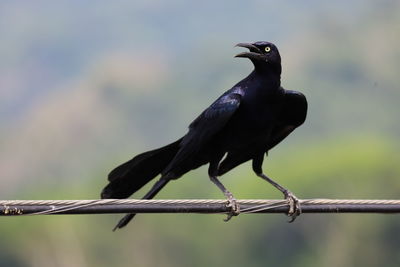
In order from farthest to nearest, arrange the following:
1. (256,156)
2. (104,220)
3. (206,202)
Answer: (104,220) < (256,156) < (206,202)

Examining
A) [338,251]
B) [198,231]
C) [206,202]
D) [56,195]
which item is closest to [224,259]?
[198,231]

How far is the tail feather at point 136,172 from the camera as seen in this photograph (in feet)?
16.8

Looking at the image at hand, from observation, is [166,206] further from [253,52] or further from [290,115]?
[290,115]

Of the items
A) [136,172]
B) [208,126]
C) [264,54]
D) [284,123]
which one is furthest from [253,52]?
[136,172]

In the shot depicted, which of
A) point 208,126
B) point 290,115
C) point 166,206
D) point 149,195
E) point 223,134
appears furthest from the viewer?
point 290,115

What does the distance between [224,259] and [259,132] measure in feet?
22.3

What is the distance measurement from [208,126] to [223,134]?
0.19 m

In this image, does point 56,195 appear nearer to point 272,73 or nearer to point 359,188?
point 359,188

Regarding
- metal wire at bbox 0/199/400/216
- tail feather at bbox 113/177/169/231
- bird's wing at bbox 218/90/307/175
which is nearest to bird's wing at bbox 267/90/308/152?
bird's wing at bbox 218/90/307/175

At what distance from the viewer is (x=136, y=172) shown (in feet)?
17.0

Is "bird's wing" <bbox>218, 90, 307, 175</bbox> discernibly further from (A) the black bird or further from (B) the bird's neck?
(B) the bird's neck

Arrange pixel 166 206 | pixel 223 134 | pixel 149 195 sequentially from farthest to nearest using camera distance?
pixel 223 134, pixel 149 195, pixel 166 206

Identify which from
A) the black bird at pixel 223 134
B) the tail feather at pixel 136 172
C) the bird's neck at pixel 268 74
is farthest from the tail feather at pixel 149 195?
the bird's neck at pixel 268 74

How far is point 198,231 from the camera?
12070 millimetres
